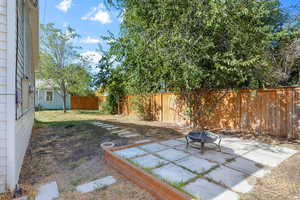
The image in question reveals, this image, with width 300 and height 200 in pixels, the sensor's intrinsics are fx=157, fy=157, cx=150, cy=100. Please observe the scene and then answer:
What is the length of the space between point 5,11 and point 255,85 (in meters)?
7.38

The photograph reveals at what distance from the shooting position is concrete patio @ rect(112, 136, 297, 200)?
223cm

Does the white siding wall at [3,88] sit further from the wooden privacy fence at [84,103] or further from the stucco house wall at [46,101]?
the wooden privacy fence at [84,103]

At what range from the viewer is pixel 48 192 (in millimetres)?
2322

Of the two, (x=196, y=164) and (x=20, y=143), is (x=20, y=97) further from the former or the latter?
(x=196, y=164)

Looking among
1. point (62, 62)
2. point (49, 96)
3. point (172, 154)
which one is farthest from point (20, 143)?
point (49, 96)

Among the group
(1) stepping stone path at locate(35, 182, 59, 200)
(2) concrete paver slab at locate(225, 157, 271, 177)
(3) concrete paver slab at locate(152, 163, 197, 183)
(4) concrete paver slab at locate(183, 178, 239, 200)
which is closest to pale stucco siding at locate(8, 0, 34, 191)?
(1) stepping stone path at locate(35, 182, 59, 200)

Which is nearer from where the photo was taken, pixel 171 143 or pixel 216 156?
pixel 216 156

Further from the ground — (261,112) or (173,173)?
(261,112)

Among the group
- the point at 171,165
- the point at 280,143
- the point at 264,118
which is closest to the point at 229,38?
the point at 264,118

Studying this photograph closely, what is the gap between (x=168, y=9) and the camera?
178 inches

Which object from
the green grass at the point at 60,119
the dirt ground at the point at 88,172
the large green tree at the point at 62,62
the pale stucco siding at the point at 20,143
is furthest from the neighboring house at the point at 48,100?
the pale stucco siding at the point at 20,143

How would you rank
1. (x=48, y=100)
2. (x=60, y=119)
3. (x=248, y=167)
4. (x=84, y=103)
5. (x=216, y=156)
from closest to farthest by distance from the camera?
(x=248, y=167)
(x=216, y=156)
(x=60, y=119)
(x=48, y=100)
(x=84, y=103)

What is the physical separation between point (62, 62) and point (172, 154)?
1269 centimetres

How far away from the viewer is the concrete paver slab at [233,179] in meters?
2.25
